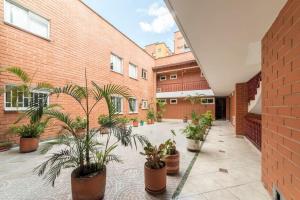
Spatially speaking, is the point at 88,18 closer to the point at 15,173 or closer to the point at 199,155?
the point at 15,173

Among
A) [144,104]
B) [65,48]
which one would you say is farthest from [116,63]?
[144,104]

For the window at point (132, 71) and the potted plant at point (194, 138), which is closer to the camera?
the potted plant at point (194, 138)

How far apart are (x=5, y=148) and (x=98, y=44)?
18.9 feet

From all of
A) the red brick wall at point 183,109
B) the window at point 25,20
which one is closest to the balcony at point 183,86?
the red brick wall at point 183,109

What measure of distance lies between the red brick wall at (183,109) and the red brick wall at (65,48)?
237 inches

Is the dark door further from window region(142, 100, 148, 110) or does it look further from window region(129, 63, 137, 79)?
window region(129, 63, 137, 79)

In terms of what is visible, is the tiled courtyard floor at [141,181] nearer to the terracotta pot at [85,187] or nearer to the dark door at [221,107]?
the terracotta pot at [85,187]

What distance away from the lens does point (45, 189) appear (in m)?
2.28

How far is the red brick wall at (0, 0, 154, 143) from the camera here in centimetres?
442

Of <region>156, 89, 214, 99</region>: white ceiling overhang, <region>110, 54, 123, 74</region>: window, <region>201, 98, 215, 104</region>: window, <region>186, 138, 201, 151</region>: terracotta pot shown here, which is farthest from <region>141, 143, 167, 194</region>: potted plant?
<region>201, 98, 215, 104</region>: window

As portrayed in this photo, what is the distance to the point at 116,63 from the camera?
9.45 m

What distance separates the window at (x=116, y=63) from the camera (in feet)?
29.8

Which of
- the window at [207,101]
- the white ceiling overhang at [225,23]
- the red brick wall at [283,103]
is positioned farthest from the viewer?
the window at [207,101]

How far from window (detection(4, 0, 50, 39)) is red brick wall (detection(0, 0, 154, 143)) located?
17 cm
